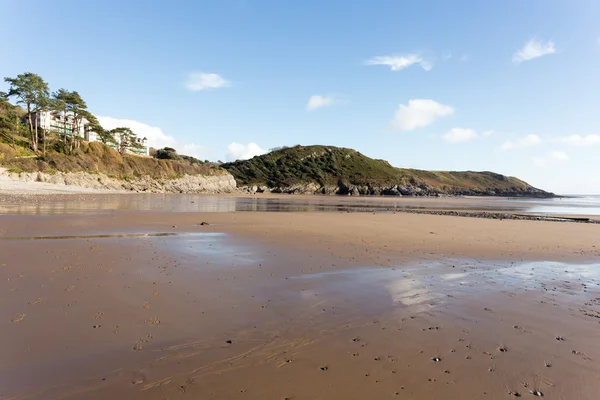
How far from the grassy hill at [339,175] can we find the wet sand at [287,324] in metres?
92.5

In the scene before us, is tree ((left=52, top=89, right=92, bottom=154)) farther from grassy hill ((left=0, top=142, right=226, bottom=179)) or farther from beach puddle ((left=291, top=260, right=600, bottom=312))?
beach puddle ((left=291, top=260, right=600, bottom=312))

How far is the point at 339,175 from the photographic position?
118562 mm

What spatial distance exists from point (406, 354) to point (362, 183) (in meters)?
111

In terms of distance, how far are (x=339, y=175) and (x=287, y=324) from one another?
377 ft

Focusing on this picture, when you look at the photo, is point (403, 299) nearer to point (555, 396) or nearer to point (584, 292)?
point (555, 396)

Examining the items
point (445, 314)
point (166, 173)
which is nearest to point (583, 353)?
point (445, 314)

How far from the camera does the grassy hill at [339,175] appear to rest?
10844 cm

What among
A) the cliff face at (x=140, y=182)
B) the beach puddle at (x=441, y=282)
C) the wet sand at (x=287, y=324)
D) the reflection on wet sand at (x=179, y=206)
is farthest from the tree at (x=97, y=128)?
the beach puddle at (x=441, y=282)

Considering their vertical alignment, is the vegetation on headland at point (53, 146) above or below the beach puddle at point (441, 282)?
above

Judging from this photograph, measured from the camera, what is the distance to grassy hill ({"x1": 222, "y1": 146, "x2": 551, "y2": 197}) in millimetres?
108438

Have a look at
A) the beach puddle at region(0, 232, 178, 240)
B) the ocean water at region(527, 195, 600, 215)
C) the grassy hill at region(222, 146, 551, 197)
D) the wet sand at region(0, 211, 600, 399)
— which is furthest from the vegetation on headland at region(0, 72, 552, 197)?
the ocean water at region(527, 195, 600, 215)

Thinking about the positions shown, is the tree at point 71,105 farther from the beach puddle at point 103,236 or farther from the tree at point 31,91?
the beach puddle at point 103,236

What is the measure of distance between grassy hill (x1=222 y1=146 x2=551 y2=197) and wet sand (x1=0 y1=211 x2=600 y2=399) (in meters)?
92.5

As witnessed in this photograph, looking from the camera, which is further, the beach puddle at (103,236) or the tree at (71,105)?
the tree at (71,105)
